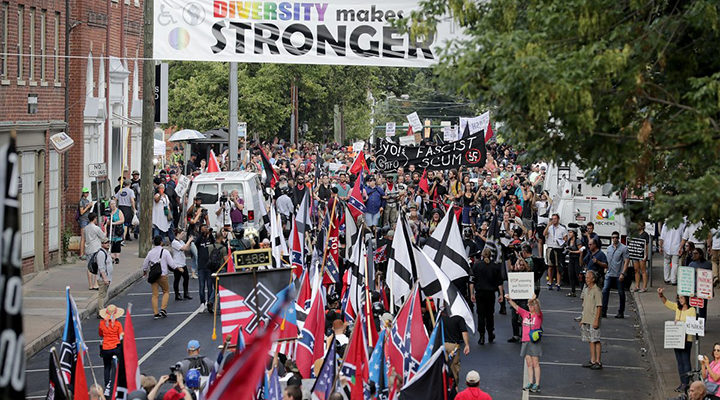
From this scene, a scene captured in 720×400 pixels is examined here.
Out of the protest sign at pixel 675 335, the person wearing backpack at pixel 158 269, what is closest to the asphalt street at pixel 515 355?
the person wearing backpack at pixel 158 269

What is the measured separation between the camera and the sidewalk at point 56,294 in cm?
1959

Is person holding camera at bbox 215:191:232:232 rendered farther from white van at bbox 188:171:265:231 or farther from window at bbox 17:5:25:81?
window at bbox 17:5:25:81

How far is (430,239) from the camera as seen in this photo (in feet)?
57.1

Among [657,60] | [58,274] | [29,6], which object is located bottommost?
[58,274]

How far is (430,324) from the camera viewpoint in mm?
16047

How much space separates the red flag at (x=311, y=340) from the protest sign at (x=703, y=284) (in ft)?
17.8

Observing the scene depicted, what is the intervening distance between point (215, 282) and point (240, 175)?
8.28 m

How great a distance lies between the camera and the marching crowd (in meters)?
15.5

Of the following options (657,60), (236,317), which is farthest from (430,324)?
(657,60)

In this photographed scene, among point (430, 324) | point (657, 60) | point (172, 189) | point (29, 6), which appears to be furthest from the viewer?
point (172, 189)

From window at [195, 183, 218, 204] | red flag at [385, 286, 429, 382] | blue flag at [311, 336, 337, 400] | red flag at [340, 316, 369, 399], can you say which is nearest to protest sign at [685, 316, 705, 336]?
red flag at [385, 286, 429, 382]

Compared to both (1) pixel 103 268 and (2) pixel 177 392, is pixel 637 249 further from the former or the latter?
(2) pixel 177 392

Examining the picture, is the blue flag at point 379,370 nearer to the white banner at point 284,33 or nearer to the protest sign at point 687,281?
the protest sign at point 687,281

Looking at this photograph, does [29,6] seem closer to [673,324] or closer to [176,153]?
[673,324]
